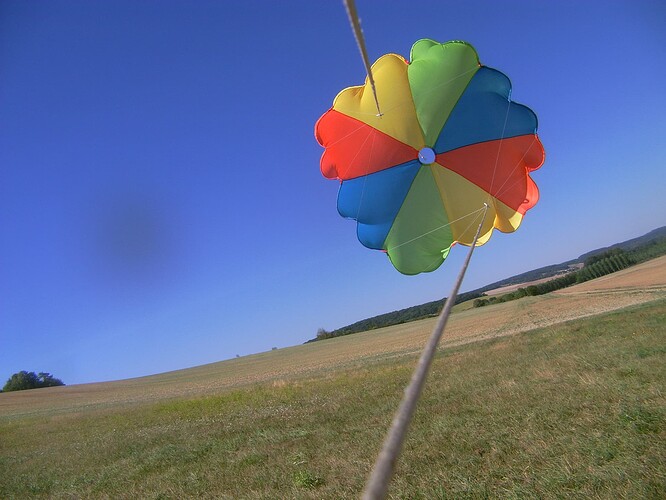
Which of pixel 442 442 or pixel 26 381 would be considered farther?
pixel 26 381

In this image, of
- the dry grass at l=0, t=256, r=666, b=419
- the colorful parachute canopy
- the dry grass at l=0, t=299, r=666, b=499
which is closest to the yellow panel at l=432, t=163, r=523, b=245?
the colorful parachute canopy

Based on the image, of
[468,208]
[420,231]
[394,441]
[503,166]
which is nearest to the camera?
[394,441]

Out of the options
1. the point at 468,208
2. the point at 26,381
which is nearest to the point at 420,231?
the point at 468,208

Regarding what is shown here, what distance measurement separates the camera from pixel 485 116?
6.55 meters

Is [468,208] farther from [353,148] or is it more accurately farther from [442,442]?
[442,442]

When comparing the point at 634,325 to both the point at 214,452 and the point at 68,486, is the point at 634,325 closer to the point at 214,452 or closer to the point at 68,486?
the point at 214,452

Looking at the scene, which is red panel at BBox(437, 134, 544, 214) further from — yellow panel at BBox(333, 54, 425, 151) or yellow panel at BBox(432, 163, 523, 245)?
yellow panel at BBox(333, 54, 425, 151)

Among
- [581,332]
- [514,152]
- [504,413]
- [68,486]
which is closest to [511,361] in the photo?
[581,332]

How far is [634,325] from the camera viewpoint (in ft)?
43.7

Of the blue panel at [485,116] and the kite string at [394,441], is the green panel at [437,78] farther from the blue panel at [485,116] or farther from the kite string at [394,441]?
the kite string at [394,441]

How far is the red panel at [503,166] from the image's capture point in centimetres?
657

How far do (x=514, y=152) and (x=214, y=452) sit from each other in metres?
7.33

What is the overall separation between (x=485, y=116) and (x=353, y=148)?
80.2 inches

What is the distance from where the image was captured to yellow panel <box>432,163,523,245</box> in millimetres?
6789
